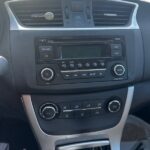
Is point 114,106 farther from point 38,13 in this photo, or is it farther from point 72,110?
point 38,13

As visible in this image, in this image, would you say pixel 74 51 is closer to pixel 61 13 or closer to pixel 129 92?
pixel 61 13

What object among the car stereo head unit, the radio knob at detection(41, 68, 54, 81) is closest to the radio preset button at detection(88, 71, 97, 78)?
the car stereo head unit

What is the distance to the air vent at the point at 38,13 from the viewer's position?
104cm

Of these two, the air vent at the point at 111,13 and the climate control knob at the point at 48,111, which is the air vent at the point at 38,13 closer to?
the air vent at the point at 111,13

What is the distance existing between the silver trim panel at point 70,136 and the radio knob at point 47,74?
68 millimetres

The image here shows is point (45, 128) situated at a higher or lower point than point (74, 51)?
lower

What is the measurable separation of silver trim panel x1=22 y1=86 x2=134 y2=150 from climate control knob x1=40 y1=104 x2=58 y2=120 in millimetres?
24

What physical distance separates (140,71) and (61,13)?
283 millimetres

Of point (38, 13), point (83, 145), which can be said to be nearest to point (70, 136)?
point (83, 145)

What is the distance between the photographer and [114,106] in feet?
3.74

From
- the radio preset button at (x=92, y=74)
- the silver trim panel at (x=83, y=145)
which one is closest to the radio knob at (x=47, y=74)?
the radio preset button at (x=92, y=74)

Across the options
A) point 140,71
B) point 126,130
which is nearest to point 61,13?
point 140,71

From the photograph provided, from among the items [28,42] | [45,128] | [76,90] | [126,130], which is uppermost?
[28,42]

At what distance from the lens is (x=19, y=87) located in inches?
40.9
